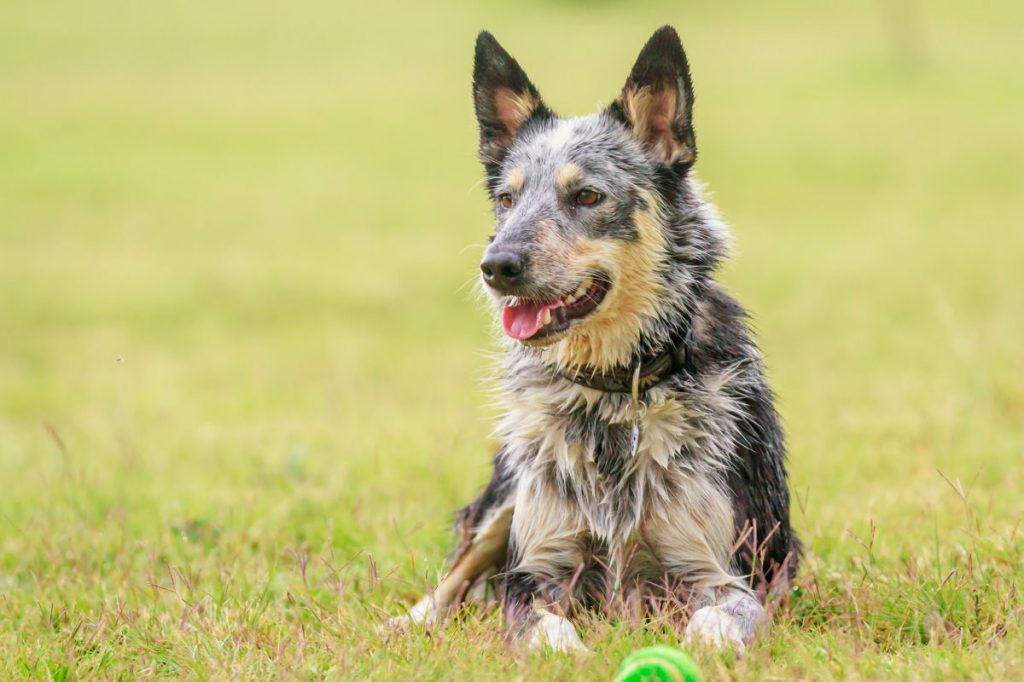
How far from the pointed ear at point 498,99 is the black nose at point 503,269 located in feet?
3.21

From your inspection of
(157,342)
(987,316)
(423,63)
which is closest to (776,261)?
(987,316)

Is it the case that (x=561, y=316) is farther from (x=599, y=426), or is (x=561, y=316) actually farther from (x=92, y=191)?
(x=92, y=191)

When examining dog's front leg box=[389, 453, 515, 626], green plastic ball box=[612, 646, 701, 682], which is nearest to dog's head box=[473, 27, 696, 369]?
dog's front leg box=[389, 453, 515, 626]

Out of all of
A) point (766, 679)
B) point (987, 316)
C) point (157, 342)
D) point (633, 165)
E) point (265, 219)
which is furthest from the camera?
point (265, 219)

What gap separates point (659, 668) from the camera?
161 inches

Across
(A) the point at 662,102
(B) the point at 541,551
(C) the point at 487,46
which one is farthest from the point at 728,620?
(C) the point at 487,46

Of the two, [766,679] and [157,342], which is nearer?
[766,679]

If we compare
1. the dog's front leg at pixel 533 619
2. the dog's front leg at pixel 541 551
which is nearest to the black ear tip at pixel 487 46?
the dog's front leg at pixel 541 551

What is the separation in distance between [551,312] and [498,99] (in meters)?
1.25

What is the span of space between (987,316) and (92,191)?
17.7 meters

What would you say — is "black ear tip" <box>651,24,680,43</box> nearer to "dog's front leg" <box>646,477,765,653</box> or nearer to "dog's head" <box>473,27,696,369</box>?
"dog's head" <box>473,27,696,369</box>

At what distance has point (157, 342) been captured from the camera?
16.9 m

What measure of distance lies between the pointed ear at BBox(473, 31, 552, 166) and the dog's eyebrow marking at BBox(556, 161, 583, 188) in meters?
0.53

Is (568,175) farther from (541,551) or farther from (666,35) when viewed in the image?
(541,551)
